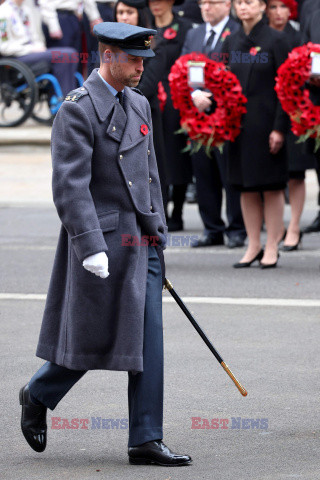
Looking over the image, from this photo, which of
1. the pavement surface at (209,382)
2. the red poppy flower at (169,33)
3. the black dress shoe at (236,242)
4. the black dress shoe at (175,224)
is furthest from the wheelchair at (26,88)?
the pavement surface at (209,382)

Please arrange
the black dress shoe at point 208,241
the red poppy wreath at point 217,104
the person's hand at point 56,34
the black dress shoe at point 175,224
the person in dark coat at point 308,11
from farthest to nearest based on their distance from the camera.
→ the person's hand at point 56,34
the black dress shoe at point 175,224
the black dress shoe at point 208,241
the person in dark coat at point 308,11
the red poppy wreath at point 217,104

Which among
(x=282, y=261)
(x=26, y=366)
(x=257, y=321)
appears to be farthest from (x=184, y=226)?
(x=26, y=366)

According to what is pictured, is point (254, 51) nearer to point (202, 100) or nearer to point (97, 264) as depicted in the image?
point (202, 100)

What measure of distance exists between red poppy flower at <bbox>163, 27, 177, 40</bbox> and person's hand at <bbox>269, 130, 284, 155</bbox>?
1.82 meters

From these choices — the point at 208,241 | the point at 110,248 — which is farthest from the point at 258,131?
the point at 110,248

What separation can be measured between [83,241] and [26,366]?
194 cm

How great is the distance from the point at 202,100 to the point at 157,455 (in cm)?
491

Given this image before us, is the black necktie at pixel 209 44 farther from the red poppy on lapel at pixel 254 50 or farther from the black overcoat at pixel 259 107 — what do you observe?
the red poppy on lapel at pixel 254 50

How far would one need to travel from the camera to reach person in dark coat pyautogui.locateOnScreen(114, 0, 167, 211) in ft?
28.2

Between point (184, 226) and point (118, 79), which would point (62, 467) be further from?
point (184, 226)

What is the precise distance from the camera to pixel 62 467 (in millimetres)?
4852

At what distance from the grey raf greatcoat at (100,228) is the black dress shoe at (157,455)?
0.36 m

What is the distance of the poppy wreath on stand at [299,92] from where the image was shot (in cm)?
878

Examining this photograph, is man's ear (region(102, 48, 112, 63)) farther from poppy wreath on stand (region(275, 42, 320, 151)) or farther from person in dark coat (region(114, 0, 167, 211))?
poppy wreath on stand (region(275, 42, 320, 151))
